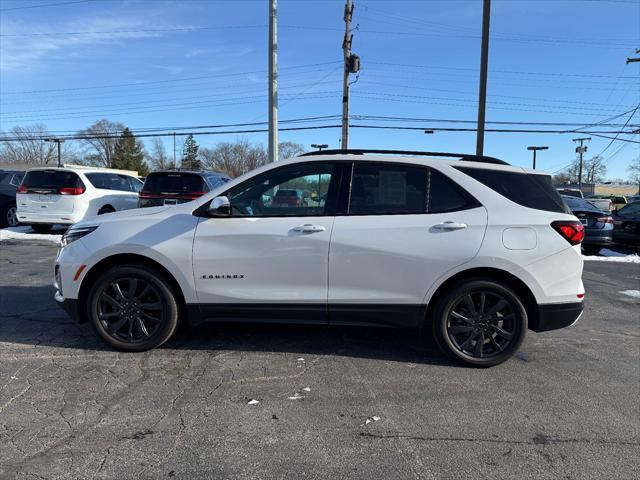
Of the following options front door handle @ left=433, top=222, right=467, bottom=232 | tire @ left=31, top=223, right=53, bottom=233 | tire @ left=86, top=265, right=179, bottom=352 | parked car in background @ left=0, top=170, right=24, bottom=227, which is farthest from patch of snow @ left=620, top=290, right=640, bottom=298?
parked car in background @ left=0, top=170, right=24, bottom=227

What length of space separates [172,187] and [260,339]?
644 cm

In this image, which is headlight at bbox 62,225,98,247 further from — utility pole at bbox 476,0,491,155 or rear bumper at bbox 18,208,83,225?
utility pole at bbox 476,0,491,155

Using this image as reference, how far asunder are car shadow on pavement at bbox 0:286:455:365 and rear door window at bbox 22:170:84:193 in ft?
24.3

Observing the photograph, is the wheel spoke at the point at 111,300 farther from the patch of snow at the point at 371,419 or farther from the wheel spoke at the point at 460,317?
the wheel spoke at the point at 460,317

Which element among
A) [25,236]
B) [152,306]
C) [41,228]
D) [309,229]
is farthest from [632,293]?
[41,228]

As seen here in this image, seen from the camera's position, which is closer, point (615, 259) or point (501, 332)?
point (501, 332)

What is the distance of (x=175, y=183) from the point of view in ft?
33.3

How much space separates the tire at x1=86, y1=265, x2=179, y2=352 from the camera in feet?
13.5

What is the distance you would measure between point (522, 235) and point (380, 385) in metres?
1.71

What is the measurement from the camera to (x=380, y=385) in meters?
3.69

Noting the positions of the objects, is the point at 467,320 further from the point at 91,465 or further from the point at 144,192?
the point at 144,192

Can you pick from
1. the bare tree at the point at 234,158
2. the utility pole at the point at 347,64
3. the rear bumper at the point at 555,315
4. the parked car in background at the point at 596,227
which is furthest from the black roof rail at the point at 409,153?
the bare tree at the point at 234,158

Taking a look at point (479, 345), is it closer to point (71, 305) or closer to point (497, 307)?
point (497, 307)

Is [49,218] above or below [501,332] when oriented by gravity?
above
